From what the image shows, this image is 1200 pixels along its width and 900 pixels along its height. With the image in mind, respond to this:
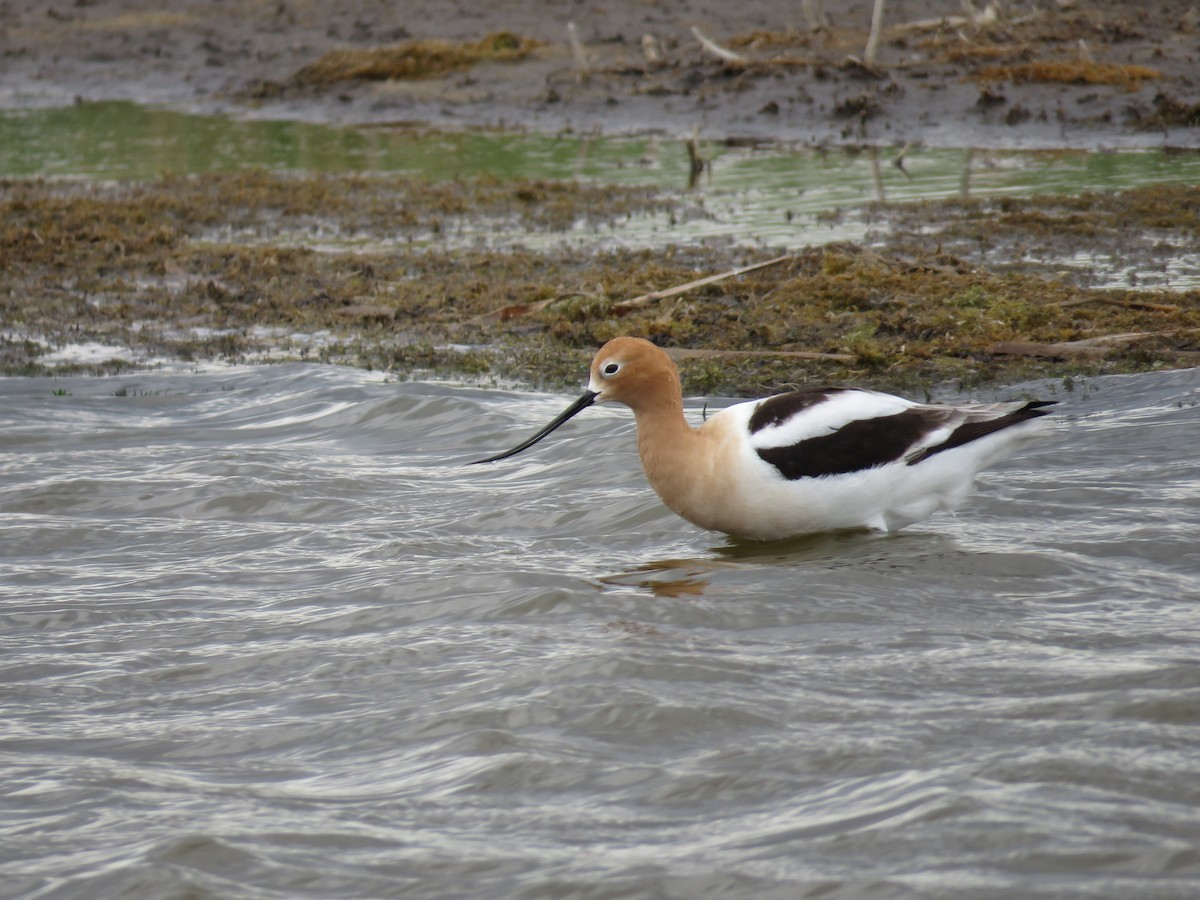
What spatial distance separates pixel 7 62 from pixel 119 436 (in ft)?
74.4

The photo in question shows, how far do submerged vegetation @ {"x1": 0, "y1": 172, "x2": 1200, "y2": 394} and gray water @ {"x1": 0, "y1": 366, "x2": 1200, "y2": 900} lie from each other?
43.6 inches

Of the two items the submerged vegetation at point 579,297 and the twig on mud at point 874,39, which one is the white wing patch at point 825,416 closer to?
the submerged vegetation at point 579,297

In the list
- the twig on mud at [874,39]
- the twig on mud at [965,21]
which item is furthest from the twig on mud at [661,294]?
the twig on mud at [965,21]

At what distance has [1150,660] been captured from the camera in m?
4.78

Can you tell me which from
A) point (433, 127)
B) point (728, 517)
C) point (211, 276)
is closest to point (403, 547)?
point (728, 517)

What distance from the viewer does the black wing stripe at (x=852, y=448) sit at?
6.08m

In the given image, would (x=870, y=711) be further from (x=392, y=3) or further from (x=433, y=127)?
(x=392, y=3)

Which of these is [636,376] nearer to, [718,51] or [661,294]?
[661,294]

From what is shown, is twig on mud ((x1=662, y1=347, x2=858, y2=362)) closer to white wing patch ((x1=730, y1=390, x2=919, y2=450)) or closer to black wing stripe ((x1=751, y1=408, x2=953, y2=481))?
white wing patch ((x1=730, y1=390, x2=919, y2=450))

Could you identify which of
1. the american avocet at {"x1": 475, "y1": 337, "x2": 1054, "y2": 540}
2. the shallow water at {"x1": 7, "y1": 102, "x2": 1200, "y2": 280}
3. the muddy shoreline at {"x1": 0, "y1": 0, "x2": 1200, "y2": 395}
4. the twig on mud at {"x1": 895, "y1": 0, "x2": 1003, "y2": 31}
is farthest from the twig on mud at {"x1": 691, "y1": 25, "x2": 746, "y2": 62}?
the american avocet at {"x1": 475, "y1": 337, "x2": 1054, "y2": 540}

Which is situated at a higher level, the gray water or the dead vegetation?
the dead vegetation

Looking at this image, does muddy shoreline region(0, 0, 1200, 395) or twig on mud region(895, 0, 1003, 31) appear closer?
muddy shoreline region(0, 0, 1200, 395)

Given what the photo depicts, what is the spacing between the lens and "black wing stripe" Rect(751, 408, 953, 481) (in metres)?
6.08

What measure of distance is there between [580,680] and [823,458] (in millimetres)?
1624
